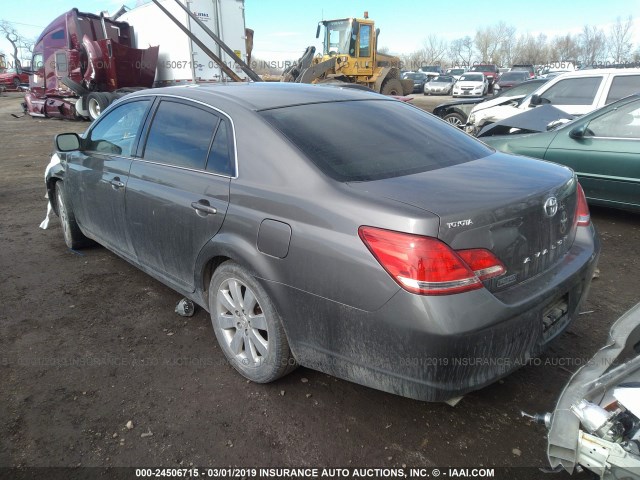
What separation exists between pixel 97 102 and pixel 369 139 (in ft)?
48.3

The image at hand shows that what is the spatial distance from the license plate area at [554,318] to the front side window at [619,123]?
141 inches

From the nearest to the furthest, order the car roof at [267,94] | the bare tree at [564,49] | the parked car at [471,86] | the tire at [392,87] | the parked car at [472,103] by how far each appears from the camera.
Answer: the car roof at [267,94], the parked car at [472,103], the tire at [392,87], the parked car at [471,86], the bare tree at [564,49]

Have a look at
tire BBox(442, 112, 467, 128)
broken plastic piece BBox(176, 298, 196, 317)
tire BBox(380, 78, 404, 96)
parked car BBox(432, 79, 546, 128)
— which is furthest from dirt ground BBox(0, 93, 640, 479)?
tire BBox(380, 78, 404, 96)

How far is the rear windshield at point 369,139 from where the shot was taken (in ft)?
7.75

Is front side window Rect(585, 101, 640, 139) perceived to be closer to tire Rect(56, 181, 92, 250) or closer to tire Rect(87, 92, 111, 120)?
tire Rect(56, 181, 92, 250)

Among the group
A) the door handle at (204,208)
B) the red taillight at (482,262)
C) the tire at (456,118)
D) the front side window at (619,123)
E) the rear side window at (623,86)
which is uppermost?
the rear side window at (623,86)

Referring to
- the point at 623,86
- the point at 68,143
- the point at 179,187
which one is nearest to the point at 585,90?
the point at 623,86

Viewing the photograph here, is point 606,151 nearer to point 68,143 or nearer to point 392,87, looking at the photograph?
point 68,143

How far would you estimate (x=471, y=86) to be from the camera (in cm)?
2823

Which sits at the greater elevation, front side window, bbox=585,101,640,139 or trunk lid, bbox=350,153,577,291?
front side window, bbox=585,101,640,139

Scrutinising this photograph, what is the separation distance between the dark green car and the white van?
162 cm

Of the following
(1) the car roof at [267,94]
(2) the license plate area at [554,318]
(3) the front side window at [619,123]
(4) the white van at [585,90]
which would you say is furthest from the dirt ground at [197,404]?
(4) the white van at [585,90]

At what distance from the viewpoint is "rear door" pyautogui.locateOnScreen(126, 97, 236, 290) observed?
2.69 meters

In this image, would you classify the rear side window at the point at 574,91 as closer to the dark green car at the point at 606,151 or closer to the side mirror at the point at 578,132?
the dark green car at the point at 606,151
